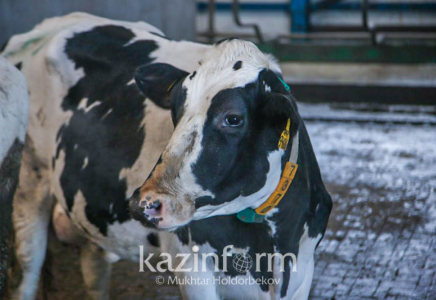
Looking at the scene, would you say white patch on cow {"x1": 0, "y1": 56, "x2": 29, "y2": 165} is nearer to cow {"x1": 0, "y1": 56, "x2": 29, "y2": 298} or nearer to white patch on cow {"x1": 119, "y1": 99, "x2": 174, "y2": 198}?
cow {"x1": 0, "y1": 56, "x2": 29, "y2": 298}

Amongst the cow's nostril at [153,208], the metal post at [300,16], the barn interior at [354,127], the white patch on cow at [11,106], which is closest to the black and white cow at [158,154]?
the cow's nostril at [153,208]

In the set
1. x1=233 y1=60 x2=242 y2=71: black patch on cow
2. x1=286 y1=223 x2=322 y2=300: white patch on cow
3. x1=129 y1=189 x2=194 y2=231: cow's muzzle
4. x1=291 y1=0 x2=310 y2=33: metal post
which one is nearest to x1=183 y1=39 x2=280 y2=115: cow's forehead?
x1=233 y1=60 x2=242 y2=71: black patch on cow

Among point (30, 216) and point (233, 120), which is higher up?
point (233, 120)

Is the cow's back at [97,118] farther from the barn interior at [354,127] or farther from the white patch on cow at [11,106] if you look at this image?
the barn interior at [354,127]

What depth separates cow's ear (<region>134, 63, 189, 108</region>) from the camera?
2.60 meters

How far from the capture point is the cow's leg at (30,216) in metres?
3.57

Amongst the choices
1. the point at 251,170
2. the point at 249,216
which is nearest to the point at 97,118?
the point at 249,216

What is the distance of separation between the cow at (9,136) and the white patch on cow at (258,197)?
2.55 feet

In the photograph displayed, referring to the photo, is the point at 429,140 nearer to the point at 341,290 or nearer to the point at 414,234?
the point at 414,234

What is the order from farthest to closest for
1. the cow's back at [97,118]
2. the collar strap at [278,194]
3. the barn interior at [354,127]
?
the barn interior at [354,127]
the cow's back at [97,118]
the collar strap at [278,194]

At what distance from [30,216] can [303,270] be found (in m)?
1.61

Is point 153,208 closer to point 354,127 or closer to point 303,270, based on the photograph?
point 303,270

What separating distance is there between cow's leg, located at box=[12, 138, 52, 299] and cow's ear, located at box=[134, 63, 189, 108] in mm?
1162

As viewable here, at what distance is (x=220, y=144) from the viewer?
2154mm
